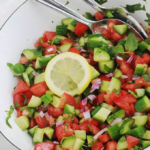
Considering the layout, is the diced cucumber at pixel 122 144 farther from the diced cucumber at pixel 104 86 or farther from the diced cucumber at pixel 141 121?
the diced cucumber at pixel 104 86

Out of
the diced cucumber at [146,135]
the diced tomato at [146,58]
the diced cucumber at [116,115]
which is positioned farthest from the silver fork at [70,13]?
the diced cucumber at [146,135]

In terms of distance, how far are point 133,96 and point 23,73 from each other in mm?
891

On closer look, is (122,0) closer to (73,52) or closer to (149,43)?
(149,43)

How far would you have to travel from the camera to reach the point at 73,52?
2.04 metres

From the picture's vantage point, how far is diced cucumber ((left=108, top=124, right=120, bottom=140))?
5.36 feet

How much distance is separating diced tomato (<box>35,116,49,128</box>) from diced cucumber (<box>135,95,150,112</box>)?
67 centimetres

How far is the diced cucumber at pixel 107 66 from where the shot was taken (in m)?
1.95

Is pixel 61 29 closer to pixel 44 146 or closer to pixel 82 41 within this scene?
pixel 82 41

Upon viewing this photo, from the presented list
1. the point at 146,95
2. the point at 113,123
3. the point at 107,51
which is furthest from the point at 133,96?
the point at 107,51

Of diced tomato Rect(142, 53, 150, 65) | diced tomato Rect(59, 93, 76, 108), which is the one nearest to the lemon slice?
diced tomato Rect(59, 93, 76, 108)

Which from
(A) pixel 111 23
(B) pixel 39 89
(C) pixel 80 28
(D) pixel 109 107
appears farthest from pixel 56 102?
(A) pixel 111 23

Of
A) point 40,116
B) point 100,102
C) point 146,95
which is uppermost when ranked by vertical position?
point 40,116

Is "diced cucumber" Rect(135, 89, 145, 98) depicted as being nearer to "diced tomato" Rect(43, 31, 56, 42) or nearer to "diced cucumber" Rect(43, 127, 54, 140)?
"diced cucumber" Rect(43, 127, 54, 140)

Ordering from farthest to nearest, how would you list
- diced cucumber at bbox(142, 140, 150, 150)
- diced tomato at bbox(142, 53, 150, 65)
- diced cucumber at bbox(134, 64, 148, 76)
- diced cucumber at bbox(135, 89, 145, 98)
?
diced tomato at bbox(142, 53, 150, 65) < diced cucumber at bbox(134, 64, 148, 76) < diced cucumber at bbox(135, 89, 145, 98) < diced cucumber at bbox(142, 140, 150, 150)
